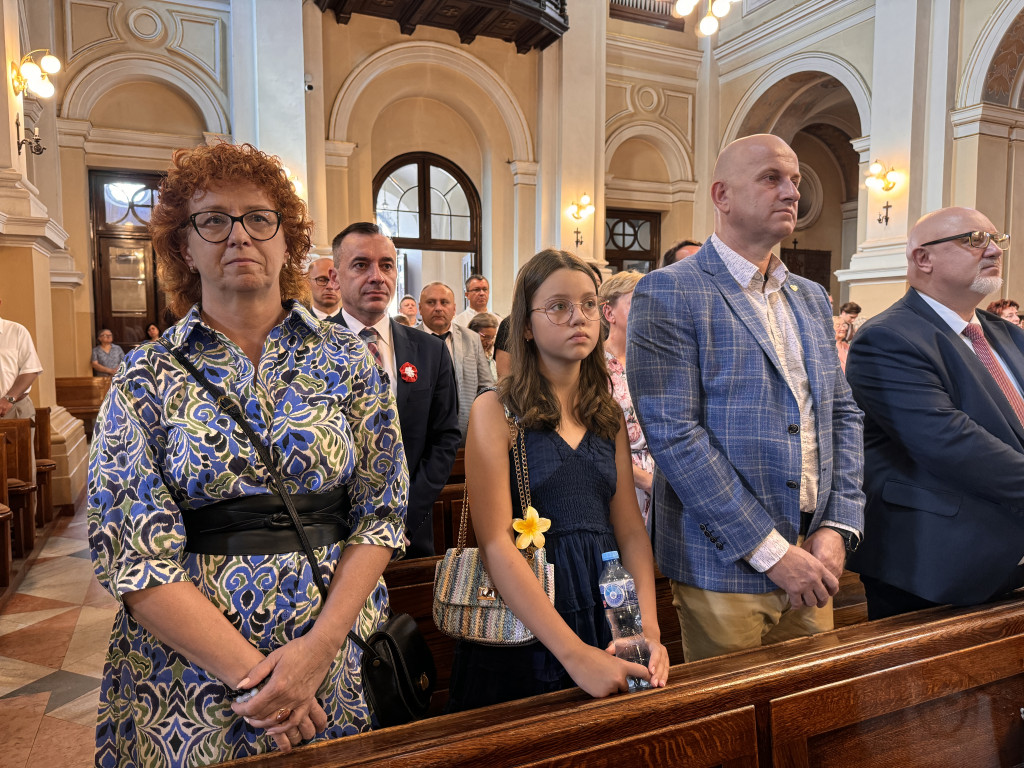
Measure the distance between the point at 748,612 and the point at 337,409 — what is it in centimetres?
103

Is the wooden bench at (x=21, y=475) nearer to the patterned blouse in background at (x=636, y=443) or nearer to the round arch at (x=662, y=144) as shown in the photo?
the patterned blouse in background at (x=636, y=443)

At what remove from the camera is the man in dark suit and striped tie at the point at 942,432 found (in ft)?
5.94

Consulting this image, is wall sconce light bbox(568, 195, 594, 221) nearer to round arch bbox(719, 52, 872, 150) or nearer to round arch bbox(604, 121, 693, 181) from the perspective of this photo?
round arch bbox(604, 121, 693, 181)

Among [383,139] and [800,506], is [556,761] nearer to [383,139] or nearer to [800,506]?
[800,506]

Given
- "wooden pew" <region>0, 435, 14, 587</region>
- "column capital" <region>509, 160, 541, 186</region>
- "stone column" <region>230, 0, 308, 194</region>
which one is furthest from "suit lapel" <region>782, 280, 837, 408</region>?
"column capital" <region>509, 160, 541, 186</region>

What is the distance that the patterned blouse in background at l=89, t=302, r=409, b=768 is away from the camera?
4.04ft

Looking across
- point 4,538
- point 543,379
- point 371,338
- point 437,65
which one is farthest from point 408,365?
point 437,65

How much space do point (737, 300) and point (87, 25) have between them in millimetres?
10155

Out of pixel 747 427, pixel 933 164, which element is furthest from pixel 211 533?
pixel 933 164

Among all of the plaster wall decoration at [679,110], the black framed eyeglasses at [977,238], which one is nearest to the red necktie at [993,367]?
the black framed eyeglasses at [977,238]

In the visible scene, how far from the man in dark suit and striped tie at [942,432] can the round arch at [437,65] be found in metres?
8.93

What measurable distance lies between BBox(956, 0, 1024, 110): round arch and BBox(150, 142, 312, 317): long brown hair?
31.4 feet

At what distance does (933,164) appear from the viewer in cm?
895

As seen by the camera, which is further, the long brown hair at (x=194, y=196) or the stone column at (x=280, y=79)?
the stone column at (x=280, y=79)
